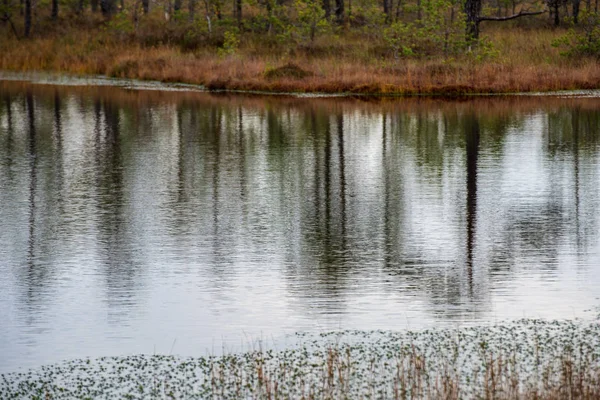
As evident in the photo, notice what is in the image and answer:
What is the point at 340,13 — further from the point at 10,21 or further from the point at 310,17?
the point at 10,21

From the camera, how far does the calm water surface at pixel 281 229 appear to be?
12172 millimetres

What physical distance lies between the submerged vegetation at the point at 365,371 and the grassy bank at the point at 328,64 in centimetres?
2938

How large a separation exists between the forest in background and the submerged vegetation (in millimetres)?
29387

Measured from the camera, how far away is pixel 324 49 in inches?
1898

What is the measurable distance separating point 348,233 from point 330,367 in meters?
6.86

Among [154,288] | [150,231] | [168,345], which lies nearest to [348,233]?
[150,231]

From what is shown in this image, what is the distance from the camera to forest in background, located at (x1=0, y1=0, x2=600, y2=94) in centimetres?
4072

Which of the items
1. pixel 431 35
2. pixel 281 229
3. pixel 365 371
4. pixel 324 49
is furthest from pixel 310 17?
pixel 365 371

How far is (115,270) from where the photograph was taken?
47.3 feet

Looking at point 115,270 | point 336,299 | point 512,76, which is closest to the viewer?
point 336,299

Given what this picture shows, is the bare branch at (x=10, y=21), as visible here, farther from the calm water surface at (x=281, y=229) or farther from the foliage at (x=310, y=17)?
the calm water surface at (x=281, y=229)

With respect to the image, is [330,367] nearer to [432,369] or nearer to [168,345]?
[432,369]

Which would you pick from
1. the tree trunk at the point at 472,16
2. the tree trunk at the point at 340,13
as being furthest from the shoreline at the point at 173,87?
the tree trunk at the point at 340,13

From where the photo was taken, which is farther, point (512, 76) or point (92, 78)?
point (92, 78)
